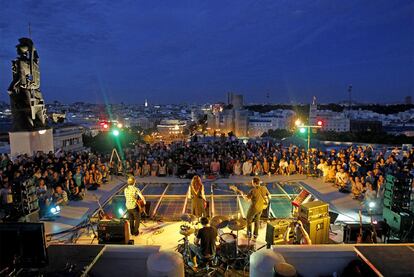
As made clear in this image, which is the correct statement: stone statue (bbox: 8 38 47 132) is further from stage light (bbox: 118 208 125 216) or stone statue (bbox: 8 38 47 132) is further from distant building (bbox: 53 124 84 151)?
distant building (bbox: 53 124 84 151)

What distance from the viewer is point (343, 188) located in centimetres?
1148

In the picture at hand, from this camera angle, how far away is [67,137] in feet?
197

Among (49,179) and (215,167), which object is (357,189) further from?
(49,179)

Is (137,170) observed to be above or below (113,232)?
above

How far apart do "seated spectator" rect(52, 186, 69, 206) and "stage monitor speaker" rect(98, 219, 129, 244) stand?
11.6ft

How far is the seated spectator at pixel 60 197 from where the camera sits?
9.64 m

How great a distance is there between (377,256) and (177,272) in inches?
125

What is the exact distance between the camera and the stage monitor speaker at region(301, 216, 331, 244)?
669 cm

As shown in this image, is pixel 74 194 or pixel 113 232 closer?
pixel 113 232

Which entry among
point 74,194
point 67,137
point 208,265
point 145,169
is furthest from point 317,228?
point 67,137

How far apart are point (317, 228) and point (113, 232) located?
180 inches

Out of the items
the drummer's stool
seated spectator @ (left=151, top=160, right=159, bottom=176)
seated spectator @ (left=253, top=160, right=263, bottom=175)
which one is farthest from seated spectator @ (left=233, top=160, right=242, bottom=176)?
the drummer's stool

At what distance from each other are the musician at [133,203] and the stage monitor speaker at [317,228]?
12.9 ft

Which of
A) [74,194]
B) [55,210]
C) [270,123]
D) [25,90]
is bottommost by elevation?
[270,123]
